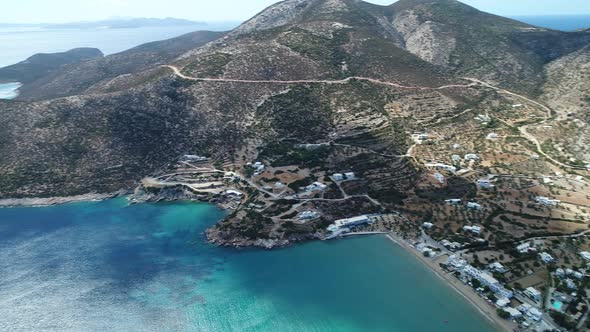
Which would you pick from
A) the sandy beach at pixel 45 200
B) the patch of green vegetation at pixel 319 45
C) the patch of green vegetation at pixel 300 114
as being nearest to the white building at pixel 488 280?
the patch of green vegetation at pixel 300 114

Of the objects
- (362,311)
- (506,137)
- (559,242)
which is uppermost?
(506,137)

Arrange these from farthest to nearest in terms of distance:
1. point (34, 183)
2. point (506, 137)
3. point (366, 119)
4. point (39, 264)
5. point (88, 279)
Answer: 1. point (366, 119)
2. point (506, 137)
3. point (34, 183)
4. point (39, 264)
5. point (88, 279)

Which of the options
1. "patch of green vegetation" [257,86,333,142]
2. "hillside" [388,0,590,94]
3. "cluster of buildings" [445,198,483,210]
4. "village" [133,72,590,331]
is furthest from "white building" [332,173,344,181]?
"hillside" [388,0,590,94]

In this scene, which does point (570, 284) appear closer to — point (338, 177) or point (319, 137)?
point (338, 177)

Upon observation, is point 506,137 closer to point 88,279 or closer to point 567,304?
point 567,304

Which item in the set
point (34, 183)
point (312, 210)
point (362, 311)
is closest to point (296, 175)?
point (312, 210)

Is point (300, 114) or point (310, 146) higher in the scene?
point (300, 114)

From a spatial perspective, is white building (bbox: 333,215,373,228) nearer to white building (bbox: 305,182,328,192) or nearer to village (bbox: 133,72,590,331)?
village (bbox: 133,72,590,331)

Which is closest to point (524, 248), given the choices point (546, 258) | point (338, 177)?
point (546, 258)
